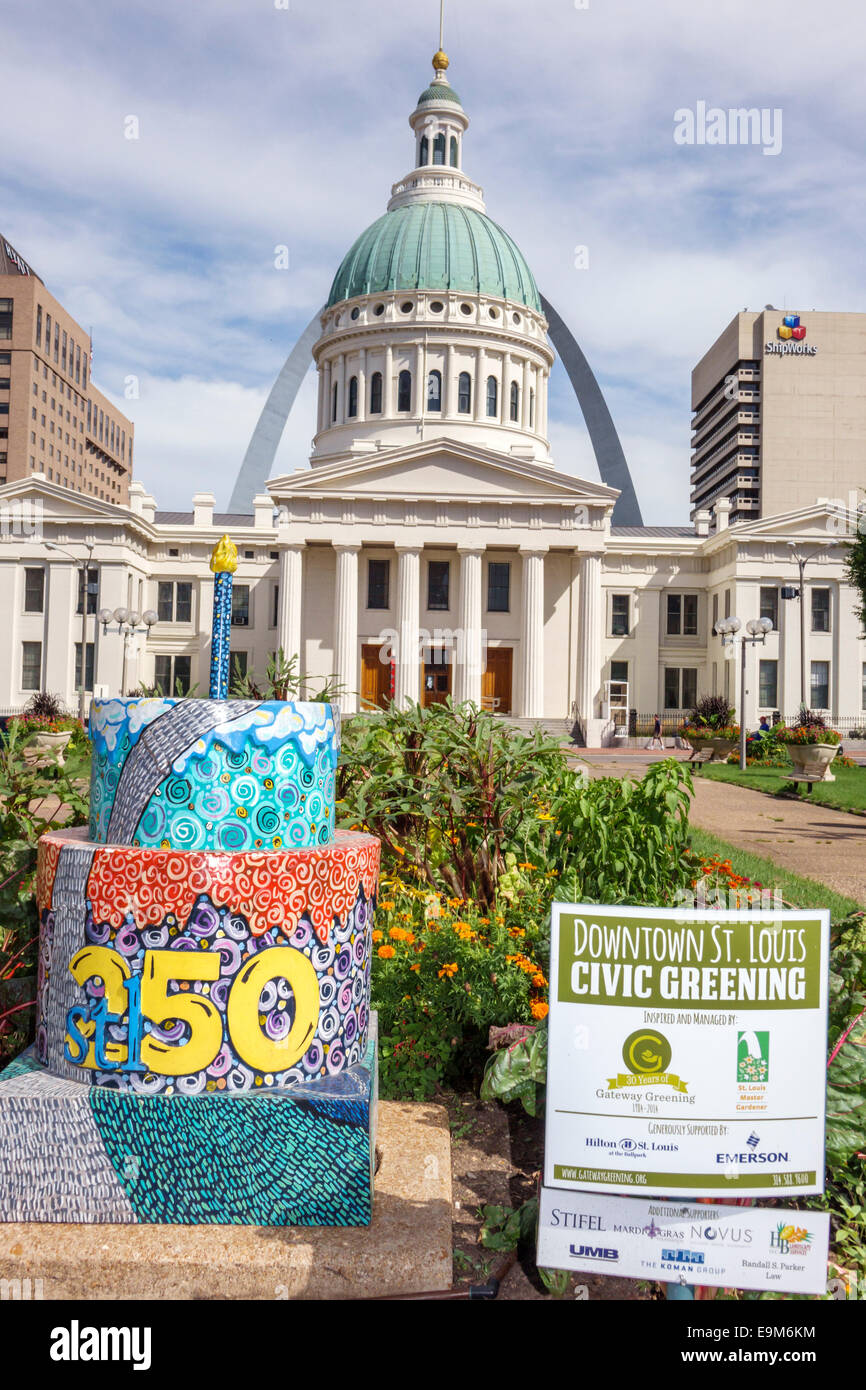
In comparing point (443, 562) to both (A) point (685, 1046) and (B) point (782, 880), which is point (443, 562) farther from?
(A) point (685, 1046)

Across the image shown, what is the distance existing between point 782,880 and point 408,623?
134 ft

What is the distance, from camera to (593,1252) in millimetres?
3100

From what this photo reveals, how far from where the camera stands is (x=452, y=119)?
72062mm

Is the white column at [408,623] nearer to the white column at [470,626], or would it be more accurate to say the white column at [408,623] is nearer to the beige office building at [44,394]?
the white column at [470,626]

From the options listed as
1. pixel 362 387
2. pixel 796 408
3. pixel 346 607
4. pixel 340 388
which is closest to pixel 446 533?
pixel 346 607

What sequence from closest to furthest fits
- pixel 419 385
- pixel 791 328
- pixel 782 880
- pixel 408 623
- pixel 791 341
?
pixel 782 880
pixel 408 623
pixel 419 385
pixel 791 328
pixel 791 341

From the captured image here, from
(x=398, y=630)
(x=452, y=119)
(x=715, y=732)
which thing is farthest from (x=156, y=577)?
(x=452, y=119)

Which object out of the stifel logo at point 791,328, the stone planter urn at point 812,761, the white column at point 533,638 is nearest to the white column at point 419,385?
the white column at point 533,638

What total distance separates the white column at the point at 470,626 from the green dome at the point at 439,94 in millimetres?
40295

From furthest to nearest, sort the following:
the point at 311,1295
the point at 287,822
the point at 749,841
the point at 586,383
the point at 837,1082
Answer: the point at 586,383, the point at 749,841, the point at 287,822, the point at 837,1082, the point at 311,1295

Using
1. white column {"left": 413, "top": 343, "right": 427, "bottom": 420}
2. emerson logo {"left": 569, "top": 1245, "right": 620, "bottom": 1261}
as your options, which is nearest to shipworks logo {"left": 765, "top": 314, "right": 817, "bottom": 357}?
white column {"left": 413, "top": 343, "right": 427, "bottom": 420}

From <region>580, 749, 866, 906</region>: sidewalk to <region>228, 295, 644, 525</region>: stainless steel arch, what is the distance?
87.0 meters

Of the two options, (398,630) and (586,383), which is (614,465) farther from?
(398,630)
